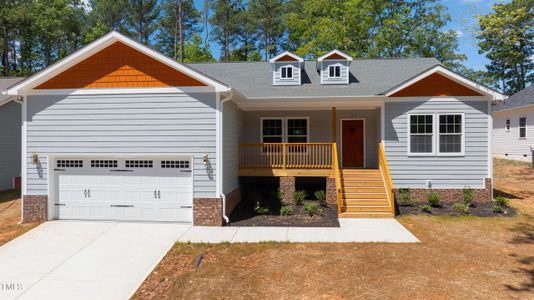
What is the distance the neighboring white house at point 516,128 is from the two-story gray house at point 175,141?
1351 centimetres

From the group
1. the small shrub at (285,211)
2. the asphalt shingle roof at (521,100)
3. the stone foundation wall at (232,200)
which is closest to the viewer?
the stone foundation wall at (232,200)

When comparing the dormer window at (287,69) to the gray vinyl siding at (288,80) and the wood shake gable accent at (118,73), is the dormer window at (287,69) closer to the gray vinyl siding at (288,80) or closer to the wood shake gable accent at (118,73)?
the gray vinyl siding at (288,80)

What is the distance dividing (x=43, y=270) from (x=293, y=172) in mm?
8395

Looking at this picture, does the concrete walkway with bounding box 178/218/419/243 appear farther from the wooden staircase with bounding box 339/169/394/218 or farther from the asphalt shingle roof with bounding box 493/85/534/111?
the asphalt shingle roof with bounding box 493/85/534/111

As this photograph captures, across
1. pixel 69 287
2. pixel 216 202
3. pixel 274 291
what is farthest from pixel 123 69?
pixel 274 291

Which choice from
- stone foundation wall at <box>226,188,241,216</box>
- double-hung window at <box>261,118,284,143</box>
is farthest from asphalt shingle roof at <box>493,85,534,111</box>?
stone foundation wall at <box>226,188,241,216</box>

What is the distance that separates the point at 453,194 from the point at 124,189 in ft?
39.5

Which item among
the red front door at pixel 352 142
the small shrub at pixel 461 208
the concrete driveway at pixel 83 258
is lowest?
the concrete driveway at pixel 83 258

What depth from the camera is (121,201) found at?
1070 centimetres

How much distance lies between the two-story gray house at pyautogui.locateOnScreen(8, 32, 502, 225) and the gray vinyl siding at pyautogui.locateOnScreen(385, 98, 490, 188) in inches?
1.5

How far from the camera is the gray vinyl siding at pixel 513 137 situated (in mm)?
22000

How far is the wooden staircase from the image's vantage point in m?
11.1

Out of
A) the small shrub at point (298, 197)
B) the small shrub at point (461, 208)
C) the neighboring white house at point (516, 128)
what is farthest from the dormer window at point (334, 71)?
the neighboring white house at point (516, 128)

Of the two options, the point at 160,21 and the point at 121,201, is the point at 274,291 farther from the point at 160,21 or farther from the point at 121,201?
the point at 160,21
